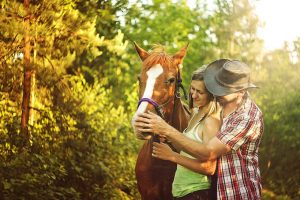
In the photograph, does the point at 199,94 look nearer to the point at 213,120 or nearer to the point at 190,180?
the point at 213,120

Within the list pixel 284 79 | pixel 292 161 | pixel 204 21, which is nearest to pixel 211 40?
pixel 204 21

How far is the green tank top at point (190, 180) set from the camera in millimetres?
4488

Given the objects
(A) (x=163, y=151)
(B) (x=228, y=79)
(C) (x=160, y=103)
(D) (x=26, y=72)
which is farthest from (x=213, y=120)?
(D) (x=26, y=72)

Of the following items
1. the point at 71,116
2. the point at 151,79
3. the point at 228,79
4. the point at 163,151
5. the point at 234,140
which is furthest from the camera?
the point at 71,116

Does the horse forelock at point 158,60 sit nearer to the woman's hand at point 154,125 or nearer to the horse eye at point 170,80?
the horse eye at point 170,80

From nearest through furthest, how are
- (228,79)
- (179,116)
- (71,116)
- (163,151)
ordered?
(228,79)
(163,151)
(179,116)
(71,116)

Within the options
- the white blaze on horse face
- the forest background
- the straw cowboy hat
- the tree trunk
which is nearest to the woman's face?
the straw cowboy hat

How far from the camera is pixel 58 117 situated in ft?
35.9

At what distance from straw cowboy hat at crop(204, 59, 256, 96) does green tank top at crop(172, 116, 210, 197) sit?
1.02ft

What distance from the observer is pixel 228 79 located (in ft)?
14.5

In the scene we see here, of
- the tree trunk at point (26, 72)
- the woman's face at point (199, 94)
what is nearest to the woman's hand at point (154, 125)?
the woman's face at point (199, 94)

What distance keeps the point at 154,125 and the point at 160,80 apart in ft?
4.68

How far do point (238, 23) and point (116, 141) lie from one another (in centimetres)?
2210

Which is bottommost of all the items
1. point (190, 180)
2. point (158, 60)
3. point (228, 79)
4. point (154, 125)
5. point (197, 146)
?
point (190, 180)
